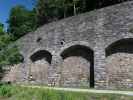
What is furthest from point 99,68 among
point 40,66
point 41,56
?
point 41,56

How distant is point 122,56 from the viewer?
13828 millimetres

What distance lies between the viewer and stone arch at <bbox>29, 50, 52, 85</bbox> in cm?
1758

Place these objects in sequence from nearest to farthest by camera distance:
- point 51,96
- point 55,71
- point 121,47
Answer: point 51,96
point 121,47
point 55,71

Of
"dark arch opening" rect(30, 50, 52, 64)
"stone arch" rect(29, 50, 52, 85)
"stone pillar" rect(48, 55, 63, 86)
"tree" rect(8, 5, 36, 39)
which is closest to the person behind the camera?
"stone pillar" rect(48, 55, 63, 86)

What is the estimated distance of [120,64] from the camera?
1383 cm

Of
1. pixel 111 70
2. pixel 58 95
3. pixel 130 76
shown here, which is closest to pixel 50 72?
pixel 111 70

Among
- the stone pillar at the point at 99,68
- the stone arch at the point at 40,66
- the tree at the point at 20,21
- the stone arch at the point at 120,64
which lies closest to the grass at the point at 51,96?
the stone pillar at the point at 99,68

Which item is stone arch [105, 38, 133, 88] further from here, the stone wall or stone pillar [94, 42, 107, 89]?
stone pillar [94, 42, 107, 89]

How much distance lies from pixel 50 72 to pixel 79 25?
3869mm

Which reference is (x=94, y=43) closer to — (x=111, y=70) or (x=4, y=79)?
(x=111, y=70)

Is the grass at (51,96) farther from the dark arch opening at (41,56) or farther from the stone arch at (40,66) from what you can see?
the dark arch opening at (41,56)

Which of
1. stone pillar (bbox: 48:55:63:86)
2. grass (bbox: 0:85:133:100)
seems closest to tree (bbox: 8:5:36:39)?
stone pillar (bbox: 48:55:63:86)

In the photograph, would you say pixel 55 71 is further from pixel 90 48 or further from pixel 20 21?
pixel 20 21

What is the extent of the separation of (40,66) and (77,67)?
3649mm
